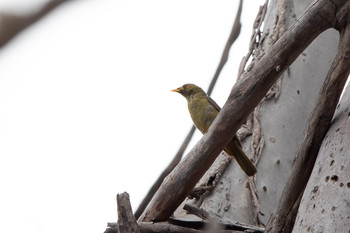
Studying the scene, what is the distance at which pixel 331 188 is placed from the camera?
174 centimetres

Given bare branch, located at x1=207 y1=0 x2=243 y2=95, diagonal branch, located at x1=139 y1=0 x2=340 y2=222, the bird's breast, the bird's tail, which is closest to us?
diagonal branch, located at x1=139 y1=0 x2=340 y2=222

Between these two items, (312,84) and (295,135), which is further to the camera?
(312,84)

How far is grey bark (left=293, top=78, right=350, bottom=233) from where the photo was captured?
162 cm

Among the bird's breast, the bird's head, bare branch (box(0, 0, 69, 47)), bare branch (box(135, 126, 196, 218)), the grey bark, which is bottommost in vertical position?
the grey bark

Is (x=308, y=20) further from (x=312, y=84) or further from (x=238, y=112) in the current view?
(x=312, y=84)

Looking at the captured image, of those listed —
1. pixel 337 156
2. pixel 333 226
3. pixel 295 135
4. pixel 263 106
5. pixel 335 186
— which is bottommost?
pixel 333 226

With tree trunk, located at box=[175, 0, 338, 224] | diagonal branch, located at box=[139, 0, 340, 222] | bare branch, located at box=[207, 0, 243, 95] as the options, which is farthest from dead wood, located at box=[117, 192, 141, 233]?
bare branch, located at box=[207, 0, 243, 95]

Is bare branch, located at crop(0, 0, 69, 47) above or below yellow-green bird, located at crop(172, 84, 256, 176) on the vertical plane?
below

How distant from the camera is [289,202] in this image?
214cm

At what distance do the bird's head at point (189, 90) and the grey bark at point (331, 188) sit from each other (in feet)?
10.1

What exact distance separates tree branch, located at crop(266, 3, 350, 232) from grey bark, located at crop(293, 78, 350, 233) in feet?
0.16

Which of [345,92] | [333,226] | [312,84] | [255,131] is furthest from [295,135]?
[333,226]

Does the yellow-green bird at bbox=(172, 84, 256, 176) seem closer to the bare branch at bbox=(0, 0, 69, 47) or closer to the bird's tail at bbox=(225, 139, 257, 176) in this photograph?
the bird's tail at bbox=(225, 139, 257, 176)

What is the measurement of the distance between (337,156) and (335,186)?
153 millimetres
